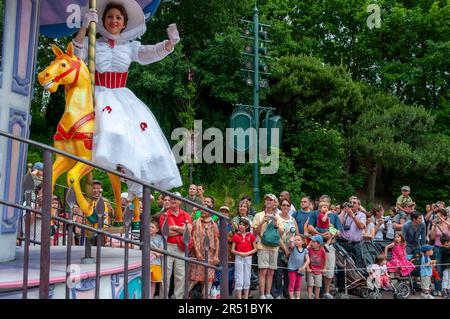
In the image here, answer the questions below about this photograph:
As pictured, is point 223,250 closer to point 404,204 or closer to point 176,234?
point 176,234

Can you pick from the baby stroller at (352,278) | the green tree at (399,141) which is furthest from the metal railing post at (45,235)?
the green tree at (399,141)

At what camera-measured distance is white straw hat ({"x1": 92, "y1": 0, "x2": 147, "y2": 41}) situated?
23.1 ft

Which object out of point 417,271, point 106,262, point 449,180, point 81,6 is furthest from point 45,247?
point 449,180

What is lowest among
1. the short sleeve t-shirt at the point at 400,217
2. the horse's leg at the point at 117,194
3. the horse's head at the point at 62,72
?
the short sleeve t-shirt at the point at 400,217

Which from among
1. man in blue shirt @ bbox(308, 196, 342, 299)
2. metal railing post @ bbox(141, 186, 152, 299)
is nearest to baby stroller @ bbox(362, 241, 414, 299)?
man in blue shirt @ bbox(308, 196, 342, 299)

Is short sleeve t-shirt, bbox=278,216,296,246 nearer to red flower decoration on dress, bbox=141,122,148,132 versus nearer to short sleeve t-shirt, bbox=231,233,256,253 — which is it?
short sleeve t-shirt, bbox=231,233,256,253

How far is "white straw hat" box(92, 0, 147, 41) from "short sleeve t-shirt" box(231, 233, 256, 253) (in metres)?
3.35

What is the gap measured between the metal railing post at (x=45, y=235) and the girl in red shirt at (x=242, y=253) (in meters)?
5.14

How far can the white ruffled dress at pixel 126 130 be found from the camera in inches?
253

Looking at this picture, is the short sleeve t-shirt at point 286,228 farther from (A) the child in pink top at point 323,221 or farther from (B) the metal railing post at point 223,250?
(B) the metal railing post at point 223,250

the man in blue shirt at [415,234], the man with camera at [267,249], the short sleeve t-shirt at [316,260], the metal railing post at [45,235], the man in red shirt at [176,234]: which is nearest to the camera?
the metal railing post at [45,235]

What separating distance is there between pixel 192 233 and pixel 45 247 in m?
→ 4.40

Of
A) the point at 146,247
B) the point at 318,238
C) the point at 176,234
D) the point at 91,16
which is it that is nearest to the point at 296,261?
the point at 318,238

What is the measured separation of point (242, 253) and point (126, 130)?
3.36 meters
